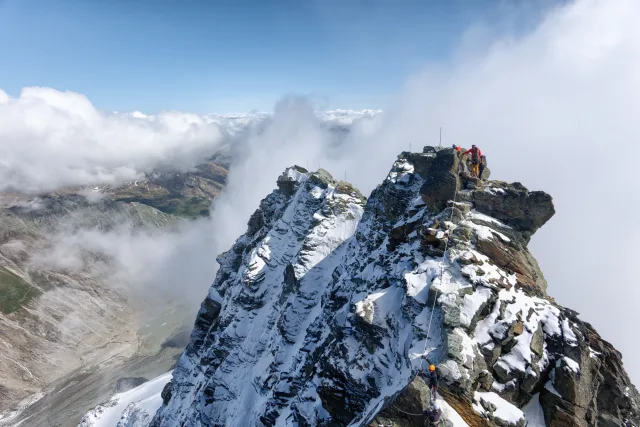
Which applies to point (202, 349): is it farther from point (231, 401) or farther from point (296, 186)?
point (296, 186)

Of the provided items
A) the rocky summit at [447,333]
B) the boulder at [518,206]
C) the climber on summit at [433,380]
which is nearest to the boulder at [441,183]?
the rocky summit at [447,333]

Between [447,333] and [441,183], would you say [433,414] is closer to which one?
[447,333]

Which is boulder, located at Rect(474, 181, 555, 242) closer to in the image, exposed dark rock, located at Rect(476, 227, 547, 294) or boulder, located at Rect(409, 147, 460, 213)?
boulder, located at Rect(409, 147, 460, 213)

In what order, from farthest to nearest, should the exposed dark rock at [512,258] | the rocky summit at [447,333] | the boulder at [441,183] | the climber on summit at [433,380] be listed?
1. the boulder at [441,183]
2. the exposed dark rock at [512,258]
3. the rocky summit at [447,333]
4. the climber on summit at [433,380]

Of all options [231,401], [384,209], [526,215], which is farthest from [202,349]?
[526,215]

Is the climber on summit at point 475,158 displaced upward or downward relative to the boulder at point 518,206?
upward

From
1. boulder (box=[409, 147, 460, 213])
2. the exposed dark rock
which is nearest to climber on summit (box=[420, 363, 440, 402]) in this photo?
the exposed dark rock

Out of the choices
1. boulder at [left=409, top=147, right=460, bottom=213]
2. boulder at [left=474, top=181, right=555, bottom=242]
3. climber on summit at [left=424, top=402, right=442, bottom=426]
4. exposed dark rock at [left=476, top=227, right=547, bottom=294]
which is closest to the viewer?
climber on summit at [left=424, top=402, right=442, bottom=426]

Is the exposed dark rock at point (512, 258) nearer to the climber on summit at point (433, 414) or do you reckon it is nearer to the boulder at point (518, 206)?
the boulder at point (518, 206)

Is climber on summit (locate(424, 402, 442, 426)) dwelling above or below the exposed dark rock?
below
